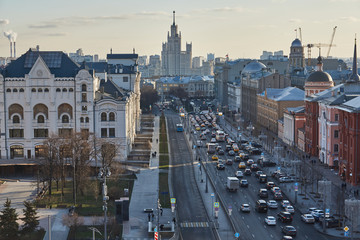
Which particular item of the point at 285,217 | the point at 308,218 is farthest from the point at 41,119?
the point at 308,218

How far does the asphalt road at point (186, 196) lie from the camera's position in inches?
2505

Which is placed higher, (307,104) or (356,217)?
(307,104)

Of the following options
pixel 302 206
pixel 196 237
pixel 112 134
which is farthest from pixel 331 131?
pixel 196 237

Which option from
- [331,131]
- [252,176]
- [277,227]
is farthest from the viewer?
[331,131]

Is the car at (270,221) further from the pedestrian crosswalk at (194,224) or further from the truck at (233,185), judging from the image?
the truck at (233,185)

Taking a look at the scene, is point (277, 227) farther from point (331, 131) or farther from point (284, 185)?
point (331, 131)

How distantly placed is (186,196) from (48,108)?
34.2m

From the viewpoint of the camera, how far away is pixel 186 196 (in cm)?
8025

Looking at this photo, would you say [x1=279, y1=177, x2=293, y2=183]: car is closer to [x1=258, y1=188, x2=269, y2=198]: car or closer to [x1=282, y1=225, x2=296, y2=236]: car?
[x1=258, y1=188, x2=269, y2=198]: car

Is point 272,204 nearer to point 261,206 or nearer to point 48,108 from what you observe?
point 261,206

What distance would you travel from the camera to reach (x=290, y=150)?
387ft

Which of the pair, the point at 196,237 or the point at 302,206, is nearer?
the point at 196,237

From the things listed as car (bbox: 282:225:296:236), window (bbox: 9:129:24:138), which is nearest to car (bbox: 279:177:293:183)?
car (bbox: 282:225:296:236)

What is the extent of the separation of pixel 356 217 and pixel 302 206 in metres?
14.2
